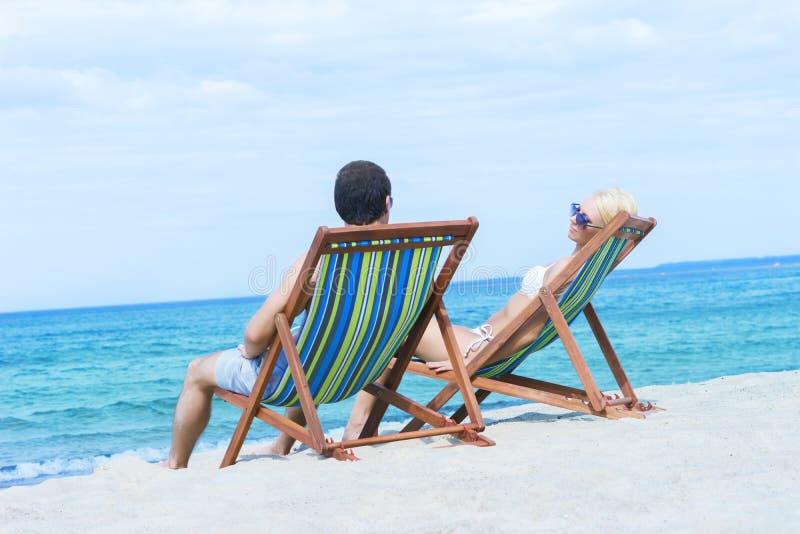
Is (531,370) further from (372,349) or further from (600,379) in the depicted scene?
(372,349)

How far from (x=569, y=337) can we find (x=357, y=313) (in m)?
1.08

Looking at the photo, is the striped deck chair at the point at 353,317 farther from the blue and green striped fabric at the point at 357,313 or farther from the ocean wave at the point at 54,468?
the ocean wave at the point at 54,468

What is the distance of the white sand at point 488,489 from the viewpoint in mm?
2457

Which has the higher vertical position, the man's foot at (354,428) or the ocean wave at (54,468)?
the man's foot at (354,428)

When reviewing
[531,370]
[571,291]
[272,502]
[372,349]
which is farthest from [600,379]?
[272,502]

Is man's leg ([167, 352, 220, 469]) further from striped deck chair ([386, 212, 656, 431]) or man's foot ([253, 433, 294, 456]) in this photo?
striped deck chair ([386, 212, 656, 431])

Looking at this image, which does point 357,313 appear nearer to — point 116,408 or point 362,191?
point 362,191

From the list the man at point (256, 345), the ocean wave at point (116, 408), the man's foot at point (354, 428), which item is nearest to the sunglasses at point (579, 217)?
the man at point (256, 345)

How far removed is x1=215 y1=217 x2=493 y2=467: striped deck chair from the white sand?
0.15 m

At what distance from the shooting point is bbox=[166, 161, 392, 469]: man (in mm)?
3451

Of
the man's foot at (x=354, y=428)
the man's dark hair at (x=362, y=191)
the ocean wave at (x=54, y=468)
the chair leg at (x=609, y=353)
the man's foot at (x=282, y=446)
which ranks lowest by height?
the ocean wave at (x=54, y=468)

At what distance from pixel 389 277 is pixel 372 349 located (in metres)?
0.35

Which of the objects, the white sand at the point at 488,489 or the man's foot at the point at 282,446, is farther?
the man's foot at the point at 282,446

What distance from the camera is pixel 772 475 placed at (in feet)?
9.01
